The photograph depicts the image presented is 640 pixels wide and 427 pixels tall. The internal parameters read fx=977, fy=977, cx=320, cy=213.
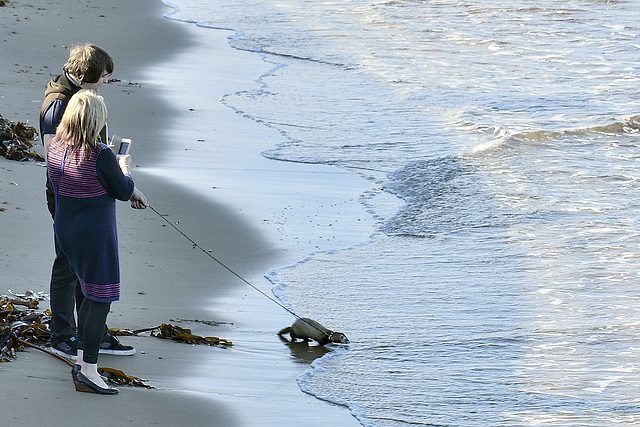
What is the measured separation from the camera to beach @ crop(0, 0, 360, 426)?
4.06 meters

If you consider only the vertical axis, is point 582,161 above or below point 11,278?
below

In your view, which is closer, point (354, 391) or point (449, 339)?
point (354, 391)

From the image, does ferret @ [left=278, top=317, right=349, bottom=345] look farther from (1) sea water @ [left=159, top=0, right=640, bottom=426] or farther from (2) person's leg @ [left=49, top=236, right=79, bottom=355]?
(2) person's leg @ [left=49, top=236, right=79, bottom=355]

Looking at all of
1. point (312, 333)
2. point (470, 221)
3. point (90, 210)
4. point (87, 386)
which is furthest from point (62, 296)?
point (470, 221)

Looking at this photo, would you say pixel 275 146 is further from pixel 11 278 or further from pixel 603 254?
pixel 11 278

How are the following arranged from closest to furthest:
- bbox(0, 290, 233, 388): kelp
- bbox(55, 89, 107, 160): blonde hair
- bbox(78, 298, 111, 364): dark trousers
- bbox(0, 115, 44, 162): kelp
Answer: bbox(55, 89, 107, 160): blonde hair, bbox(78, 298, 111, 364): dark trousers, bbox(0, 290, 233, 388): kelp, bbox(0, 115, 44, 162): kelp

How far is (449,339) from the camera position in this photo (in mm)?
5316

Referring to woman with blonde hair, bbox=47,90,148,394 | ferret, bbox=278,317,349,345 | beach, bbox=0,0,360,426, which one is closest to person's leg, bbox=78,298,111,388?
woman with blonde hair, bbox=47,90,148,394

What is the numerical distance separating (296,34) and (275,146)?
28.7 ft

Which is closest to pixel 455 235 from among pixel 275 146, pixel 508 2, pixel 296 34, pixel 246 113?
pixel 275 146

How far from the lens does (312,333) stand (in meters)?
5.08

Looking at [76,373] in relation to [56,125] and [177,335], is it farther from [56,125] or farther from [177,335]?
[56,125]

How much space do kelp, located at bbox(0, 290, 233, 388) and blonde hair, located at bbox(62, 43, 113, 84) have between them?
118 centimetres

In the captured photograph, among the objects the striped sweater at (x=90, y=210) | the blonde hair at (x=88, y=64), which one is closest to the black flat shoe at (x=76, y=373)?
the striped sweater at (x=90, y=210)
